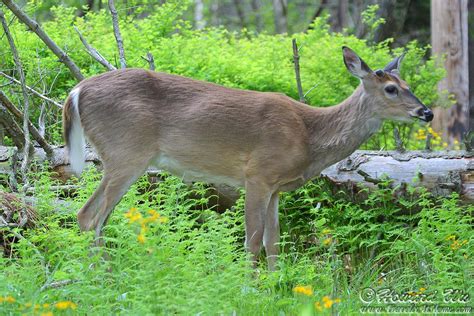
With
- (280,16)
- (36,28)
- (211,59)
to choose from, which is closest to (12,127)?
(36,28)

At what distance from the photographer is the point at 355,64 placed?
731 cm

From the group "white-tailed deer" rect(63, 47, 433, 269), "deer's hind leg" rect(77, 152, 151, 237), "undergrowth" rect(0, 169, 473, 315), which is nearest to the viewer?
"undergrowth" rect(0, 169, 473, 315)

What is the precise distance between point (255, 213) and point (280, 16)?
62.8 ft

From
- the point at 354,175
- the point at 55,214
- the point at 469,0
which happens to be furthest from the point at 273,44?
the point at 469,0

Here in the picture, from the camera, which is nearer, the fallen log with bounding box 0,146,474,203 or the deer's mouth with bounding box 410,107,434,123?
the deer's mouth with bounding box 410,107,434,123

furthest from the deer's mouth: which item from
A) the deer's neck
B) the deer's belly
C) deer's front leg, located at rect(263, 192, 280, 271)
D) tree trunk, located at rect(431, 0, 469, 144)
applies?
tree trunk, located at rect(431, 0, 469, 144)

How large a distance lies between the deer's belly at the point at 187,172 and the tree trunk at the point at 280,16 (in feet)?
58.5

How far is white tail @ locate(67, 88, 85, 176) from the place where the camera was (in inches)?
272

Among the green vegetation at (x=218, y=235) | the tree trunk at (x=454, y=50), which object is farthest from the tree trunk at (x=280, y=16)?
the green vegetation at (x=218, y=235)

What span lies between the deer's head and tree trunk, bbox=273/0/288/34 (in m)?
17.6

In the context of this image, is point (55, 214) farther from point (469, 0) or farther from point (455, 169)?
point (469, 0)

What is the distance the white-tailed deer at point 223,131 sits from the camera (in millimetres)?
6891

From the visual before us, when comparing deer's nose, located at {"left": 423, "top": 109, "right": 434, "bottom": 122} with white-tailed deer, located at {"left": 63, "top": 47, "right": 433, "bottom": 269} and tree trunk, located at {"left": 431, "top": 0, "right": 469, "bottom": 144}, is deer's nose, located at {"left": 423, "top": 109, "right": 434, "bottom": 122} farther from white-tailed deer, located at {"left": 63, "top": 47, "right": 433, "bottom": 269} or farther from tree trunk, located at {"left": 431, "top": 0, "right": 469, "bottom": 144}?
tree trunk, located at {"left": 431, "top": 0, "right": 469, "bottom": 144}

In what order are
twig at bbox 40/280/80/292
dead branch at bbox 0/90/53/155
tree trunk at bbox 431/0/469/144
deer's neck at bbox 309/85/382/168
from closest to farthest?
twig at bbox 40/280/80/292
deer's neck at bbox 309/85/382/168
dead branch at bbox 0/90/53/155
tree trunk at bbox 431/0/469/144
